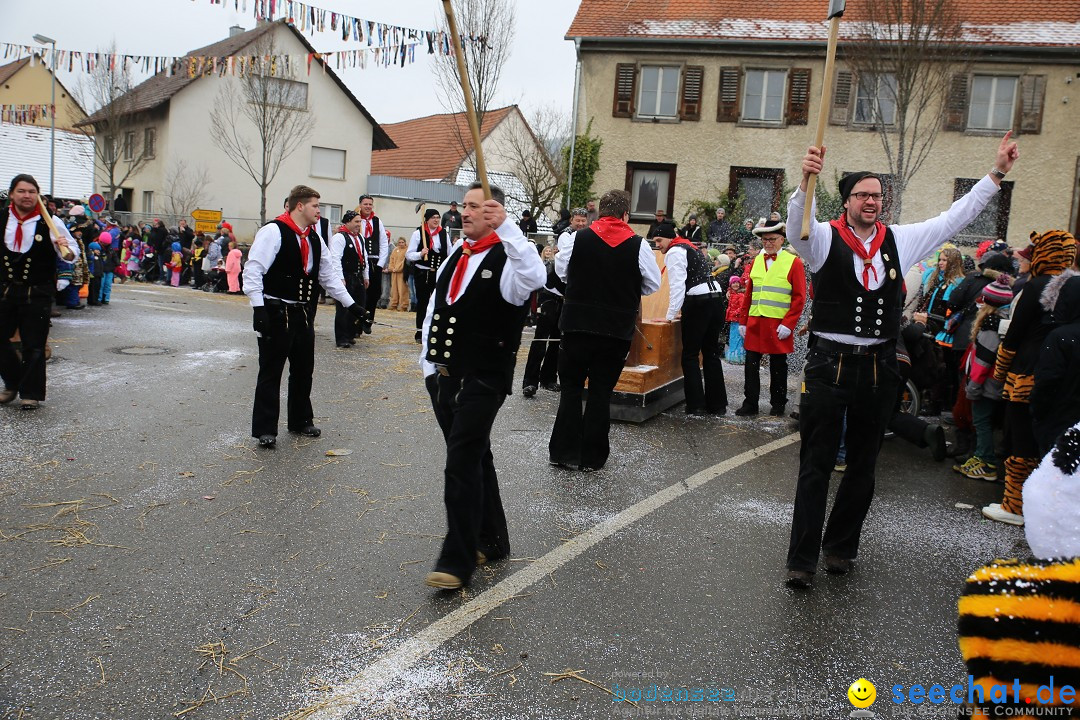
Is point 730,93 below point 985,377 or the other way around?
the other way around

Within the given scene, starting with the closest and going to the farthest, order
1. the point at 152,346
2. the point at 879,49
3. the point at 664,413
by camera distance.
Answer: the point at 664,413, the point at 152,346, the point at 879,49

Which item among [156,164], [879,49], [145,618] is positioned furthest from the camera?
[156,164]

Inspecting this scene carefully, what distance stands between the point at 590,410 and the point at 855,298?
266cm

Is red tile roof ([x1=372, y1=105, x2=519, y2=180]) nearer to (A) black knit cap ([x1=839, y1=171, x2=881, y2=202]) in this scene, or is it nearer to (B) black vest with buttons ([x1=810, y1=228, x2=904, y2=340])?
(A) black knit cap ([x1=839, y1=171, x2=881, y2=202])

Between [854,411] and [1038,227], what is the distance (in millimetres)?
24800

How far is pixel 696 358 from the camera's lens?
31.7 ft

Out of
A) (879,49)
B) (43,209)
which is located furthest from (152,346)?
(879,49)

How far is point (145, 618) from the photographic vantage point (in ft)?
13.3

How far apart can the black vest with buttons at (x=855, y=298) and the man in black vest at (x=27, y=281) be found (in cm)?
650

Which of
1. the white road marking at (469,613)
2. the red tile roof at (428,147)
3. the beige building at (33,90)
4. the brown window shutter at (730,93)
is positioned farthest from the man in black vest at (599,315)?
the beige building at (33,90)

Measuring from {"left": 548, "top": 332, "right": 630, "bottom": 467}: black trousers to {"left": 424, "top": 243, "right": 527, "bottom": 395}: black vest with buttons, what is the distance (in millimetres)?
2350

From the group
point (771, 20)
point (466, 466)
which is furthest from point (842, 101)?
point (466, 466)

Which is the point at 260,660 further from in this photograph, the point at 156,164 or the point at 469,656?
the point at 156,164

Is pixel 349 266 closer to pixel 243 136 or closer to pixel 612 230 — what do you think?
pixel 612 230
